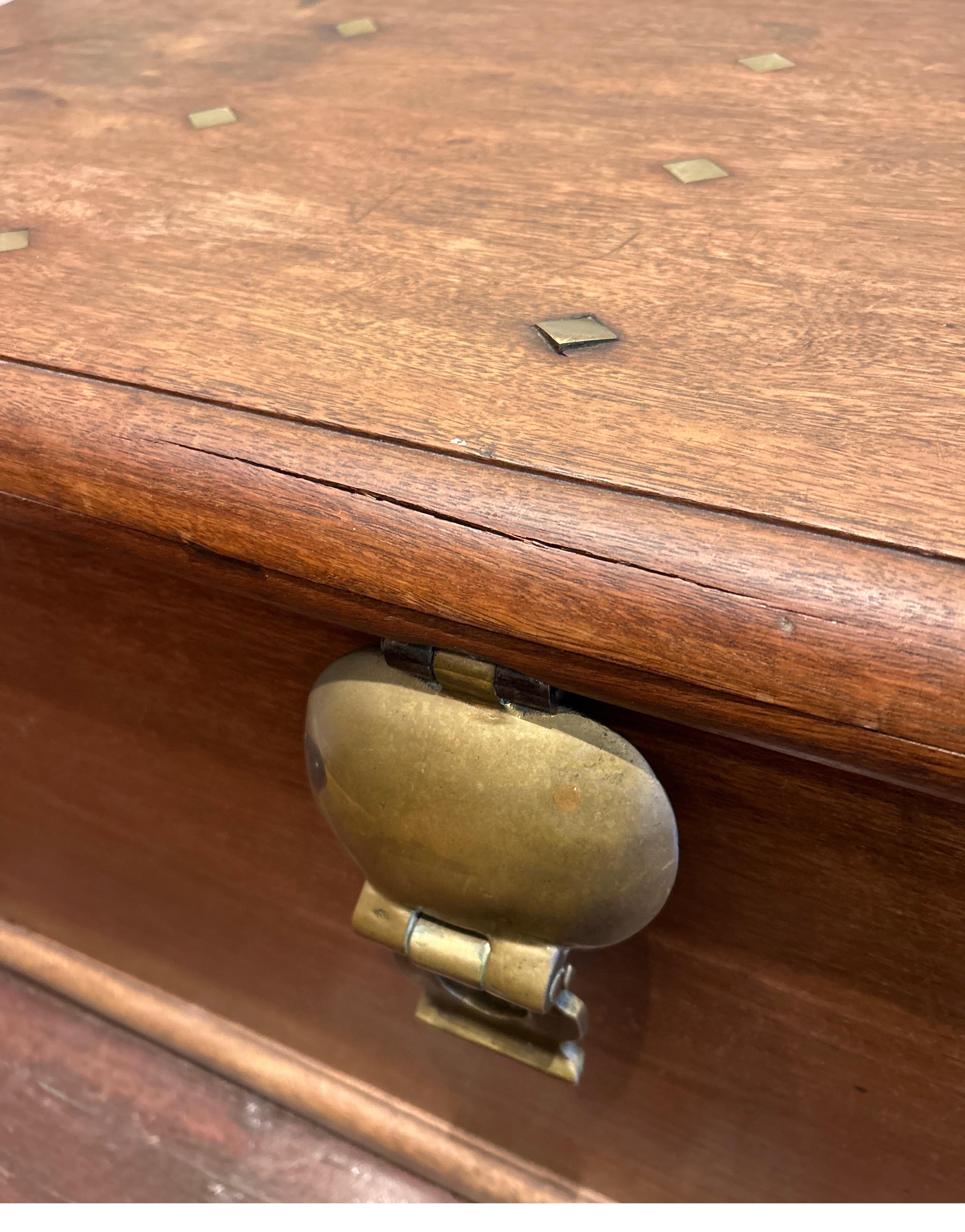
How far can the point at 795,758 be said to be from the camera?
1.15ft

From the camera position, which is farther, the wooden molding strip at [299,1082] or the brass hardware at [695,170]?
the wooden molding strip at [299,1082]

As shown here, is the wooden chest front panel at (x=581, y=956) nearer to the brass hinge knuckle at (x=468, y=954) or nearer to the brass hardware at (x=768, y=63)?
the brass hinge knuckle at (x=468, y=954)

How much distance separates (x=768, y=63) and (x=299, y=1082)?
2.10 feet

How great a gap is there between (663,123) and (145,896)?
0.51 metres

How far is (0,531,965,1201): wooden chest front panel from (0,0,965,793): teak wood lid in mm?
83

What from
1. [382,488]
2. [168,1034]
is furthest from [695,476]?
[168,1034]

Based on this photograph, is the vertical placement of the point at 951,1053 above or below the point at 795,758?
below

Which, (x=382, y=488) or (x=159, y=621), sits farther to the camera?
(x=159, y=621)

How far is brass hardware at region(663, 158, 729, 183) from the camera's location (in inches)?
18.0

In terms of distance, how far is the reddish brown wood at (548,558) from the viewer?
0.27m

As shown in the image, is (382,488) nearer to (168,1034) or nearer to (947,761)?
(947,761)

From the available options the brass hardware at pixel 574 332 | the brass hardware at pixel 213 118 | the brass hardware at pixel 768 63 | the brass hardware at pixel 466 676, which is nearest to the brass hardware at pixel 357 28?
the brass hardware at pixel 213 118

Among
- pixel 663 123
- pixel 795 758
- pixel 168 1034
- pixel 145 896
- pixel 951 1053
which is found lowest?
pixel 168 1034

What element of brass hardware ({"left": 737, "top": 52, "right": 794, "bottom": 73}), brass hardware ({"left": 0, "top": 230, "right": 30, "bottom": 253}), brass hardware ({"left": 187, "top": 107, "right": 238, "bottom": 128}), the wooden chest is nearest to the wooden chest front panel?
the wooden chest
